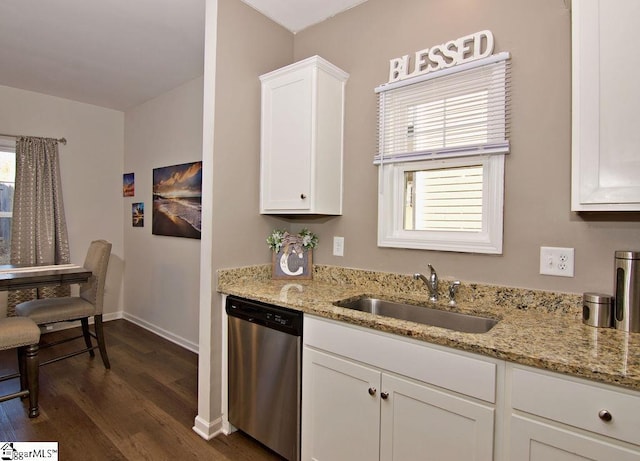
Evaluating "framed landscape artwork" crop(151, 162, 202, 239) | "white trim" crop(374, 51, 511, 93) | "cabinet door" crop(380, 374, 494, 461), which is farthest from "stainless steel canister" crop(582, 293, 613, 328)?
"framed landscape artwork" crop(151, 162, 202, 239)

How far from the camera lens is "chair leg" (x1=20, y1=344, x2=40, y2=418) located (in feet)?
Answer: 7.33

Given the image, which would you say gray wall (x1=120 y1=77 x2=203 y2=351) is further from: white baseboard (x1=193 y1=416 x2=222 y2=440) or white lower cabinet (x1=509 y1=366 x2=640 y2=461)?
white lower cabinet (x1=509 y1=366 x2=640 y2=461)

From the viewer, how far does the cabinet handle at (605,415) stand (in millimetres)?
994

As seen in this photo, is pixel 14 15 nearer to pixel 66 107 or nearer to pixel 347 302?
pixel 66 107

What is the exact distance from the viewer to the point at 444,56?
184cm

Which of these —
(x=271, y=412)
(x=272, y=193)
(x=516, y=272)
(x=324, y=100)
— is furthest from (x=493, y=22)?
(x=271, y=412)

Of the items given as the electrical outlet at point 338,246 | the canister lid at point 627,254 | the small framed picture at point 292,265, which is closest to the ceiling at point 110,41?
the electrical outlet at point 338,246

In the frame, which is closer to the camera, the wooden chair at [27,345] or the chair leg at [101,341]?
the wooden chair at [27,345]

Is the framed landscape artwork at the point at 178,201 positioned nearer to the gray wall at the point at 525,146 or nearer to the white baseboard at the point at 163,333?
the white baseboard at the point at 163,333

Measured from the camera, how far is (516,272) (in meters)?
1.65

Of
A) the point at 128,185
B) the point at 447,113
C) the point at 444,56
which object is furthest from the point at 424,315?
the point at 128,185

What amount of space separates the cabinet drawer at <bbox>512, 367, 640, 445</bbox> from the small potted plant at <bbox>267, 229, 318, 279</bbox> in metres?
1.43

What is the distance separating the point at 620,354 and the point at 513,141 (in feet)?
3.20

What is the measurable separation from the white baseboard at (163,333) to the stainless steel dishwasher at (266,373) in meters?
1.59
